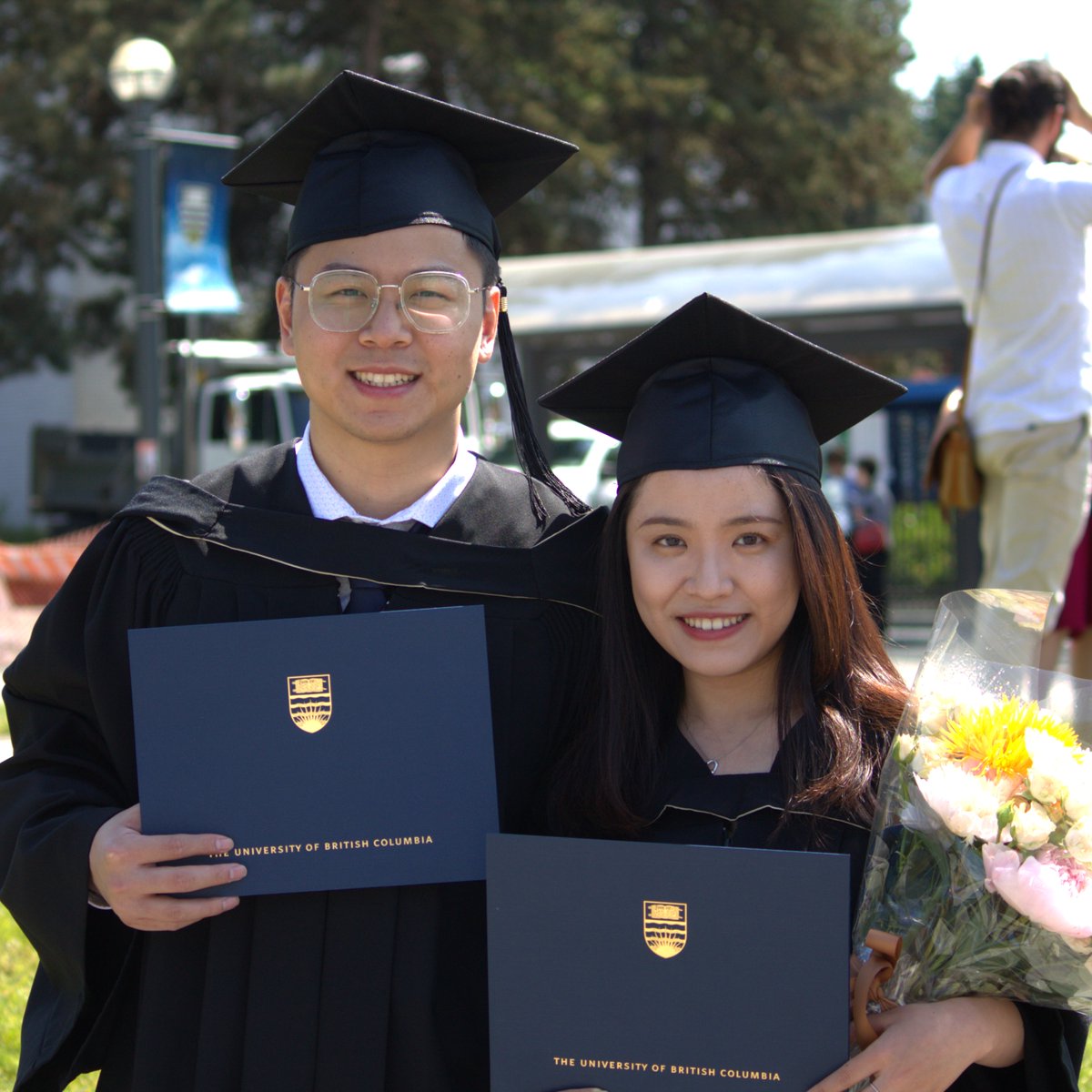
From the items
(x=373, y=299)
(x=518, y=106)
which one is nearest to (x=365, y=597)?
(x=373, y=299)

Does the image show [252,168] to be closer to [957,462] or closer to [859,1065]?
[859,1065]

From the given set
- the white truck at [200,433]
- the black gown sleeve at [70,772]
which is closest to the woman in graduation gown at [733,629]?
the black gown sleeve at [70,772]

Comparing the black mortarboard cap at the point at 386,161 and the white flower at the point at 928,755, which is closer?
the white flower at the point at 928,755

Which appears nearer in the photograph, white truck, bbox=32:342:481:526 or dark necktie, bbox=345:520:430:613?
dark necktie, bbox=345:520:430:613

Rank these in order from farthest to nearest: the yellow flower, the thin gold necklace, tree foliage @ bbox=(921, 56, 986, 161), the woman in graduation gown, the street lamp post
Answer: tree foliage @ bbox=(921, 56, 986, 161) → the street lamp post → the thin gold necklace → the woman in graduation gown → the yellow flower

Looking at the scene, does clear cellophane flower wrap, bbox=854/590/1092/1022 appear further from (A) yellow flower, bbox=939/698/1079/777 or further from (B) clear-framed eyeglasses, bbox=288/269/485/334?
(B) clear-framed eyeglasses, bbox=288/269/485/334

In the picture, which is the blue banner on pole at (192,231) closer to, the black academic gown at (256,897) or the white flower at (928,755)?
the black academic gown at (256,897)

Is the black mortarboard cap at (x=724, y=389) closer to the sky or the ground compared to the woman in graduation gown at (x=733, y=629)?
closer to the sky

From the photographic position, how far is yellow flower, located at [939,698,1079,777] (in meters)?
1.97

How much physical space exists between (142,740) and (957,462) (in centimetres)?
337

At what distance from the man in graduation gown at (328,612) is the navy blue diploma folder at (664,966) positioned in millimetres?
425

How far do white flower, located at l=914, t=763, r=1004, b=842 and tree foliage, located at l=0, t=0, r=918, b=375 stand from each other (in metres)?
18.4

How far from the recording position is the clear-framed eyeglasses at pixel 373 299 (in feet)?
8.33

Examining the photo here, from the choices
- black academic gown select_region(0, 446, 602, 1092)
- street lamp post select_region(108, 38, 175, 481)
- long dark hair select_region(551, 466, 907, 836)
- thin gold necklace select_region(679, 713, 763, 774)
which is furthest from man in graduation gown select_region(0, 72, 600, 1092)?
street lamp post select_region(108, 38, 175, 481)
